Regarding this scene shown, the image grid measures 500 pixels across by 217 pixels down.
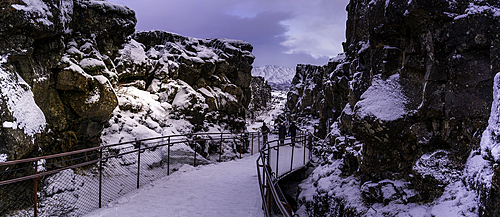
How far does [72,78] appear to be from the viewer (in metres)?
8.36

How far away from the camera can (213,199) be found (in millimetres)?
5598

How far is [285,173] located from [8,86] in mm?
8773

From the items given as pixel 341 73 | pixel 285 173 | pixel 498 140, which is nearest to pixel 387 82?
pixel 498 140

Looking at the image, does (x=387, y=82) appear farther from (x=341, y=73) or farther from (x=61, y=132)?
(x=61, y=132)

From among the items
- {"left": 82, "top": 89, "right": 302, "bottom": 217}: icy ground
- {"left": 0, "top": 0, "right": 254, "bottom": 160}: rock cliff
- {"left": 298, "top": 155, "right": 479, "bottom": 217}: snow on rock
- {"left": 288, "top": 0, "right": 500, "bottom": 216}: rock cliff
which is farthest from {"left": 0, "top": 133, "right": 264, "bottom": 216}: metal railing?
{"left": 288, "top": 0, "right": 500, "bottom": 216}: rock cliff

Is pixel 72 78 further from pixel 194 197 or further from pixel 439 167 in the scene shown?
pixel 439 167

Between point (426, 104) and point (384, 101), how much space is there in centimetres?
111

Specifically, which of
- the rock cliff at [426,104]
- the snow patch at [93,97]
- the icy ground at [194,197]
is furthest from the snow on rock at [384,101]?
the snow patch at [93,97]

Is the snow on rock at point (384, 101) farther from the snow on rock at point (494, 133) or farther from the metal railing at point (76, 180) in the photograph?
the metal railing at point (76, 180)

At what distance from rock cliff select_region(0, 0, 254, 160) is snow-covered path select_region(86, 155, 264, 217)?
3465mm

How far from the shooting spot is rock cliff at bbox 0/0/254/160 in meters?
6.34

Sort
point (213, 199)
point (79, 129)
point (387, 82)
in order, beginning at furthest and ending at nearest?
1. point (79, 129)
2. point (387, 82)
3. point (213, 199)

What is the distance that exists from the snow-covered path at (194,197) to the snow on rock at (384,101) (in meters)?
4.10

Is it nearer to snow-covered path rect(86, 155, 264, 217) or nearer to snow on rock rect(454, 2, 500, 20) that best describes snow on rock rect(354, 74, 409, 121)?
snow on rock rect(454, 2, 500, 20)
